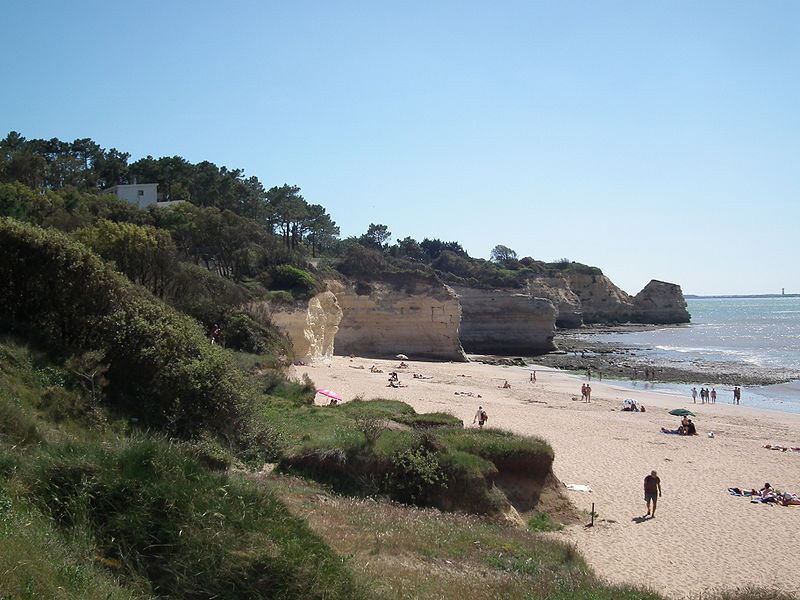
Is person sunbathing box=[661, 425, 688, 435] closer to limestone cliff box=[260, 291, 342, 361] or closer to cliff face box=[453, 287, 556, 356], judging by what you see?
limestone cliff box=[260, 291, 342, 361]

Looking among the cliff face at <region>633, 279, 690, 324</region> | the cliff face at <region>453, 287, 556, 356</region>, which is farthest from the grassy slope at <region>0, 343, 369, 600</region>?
the cliff face at <region>633, 279, 690, 324</region>

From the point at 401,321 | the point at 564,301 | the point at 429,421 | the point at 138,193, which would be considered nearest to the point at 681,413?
the point at 429,421

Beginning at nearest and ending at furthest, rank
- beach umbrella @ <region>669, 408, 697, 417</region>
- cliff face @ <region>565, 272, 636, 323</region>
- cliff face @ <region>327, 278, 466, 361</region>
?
1. beach umbrella @ <region>669, 408, 697, 417</region>
2. cliff face @ <region>327, 278, 466, 361</region>
3. cliff face @ <region>565, 272, 636, 323</region>

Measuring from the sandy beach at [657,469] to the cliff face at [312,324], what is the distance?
174 centimetres

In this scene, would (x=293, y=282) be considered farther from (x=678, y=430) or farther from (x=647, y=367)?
(x=647, y=367)

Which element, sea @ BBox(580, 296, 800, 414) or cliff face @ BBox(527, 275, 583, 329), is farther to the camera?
cliff face @ BBox(527, 275, 583, 329)

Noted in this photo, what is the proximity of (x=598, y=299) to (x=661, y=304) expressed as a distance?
15171 mm

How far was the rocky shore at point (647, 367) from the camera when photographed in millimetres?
44750

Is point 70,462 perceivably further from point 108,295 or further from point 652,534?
point 652,534

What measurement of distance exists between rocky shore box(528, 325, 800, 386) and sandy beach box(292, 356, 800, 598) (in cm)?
922

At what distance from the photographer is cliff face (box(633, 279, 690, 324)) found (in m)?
114

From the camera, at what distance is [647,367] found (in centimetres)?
5088

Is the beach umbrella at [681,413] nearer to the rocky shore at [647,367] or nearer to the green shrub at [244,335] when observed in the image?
the rocky shore at [647,367]

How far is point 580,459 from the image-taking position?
64.0 ft
